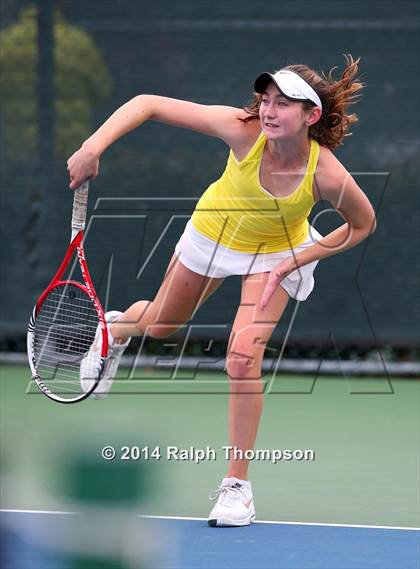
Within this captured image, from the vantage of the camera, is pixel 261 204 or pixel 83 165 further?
pixel 261 204

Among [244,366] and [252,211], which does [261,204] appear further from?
[244,366]

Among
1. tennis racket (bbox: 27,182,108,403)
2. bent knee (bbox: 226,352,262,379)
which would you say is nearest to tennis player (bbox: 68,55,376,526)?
bent knee (bbox: 226,352,262,379)

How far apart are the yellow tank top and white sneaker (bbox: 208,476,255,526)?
2.43ft

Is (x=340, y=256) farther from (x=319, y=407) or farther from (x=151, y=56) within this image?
(x=151, y=56)

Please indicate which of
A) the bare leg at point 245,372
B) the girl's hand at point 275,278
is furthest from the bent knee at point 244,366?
the girl's hand at point 275,278

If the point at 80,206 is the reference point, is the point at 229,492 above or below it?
below

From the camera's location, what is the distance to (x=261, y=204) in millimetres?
3619

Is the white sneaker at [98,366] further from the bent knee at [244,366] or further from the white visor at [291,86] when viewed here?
the white visor at [291,86]

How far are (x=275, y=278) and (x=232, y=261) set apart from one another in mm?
313

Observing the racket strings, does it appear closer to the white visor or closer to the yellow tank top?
the yellow tank top

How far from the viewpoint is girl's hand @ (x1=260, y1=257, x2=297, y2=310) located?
11.2 ft

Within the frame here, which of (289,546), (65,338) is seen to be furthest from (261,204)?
(65,338)

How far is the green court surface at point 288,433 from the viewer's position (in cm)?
371

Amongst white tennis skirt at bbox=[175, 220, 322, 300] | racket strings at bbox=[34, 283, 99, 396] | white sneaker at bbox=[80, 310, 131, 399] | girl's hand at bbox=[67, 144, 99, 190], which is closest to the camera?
girl's hand at bbox=[67, 144, 99, 190]
